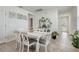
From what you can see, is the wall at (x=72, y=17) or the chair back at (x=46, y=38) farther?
the chair back at (x=46, y=38)

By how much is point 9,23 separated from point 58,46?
4.60ft

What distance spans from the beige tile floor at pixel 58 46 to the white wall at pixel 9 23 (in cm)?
28

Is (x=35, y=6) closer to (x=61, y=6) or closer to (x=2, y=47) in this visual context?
(x=61, y=6)

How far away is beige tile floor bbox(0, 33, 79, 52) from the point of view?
201 cm

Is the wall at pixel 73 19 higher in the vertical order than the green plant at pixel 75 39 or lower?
higher

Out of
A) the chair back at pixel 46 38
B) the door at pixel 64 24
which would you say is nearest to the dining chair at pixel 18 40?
the chair back at pixel 46 38

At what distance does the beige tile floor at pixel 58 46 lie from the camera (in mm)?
2014

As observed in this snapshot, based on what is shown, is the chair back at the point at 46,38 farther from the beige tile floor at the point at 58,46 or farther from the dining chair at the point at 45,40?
the beige tile floor at the point at 58,46

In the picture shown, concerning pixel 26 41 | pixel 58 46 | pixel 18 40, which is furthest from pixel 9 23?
pixel 58 46

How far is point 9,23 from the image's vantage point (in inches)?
79.3

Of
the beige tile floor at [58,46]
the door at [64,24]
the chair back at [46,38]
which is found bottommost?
the beige tile floor at [58,46]

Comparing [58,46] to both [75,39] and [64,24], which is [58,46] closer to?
[75,39]
